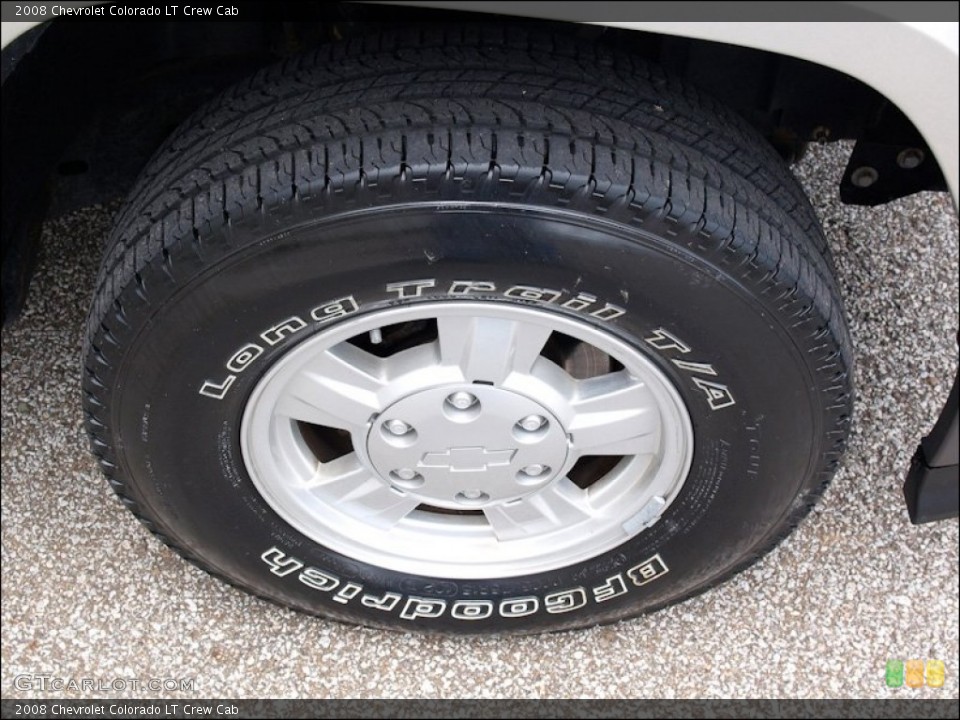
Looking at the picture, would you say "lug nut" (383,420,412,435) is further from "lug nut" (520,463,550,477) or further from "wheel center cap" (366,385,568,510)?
"lug nut" (520,463,550,477)

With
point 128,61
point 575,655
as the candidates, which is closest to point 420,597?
point 575,655

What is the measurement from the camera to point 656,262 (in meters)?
1.55

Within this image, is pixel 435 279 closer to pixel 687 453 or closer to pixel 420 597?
pixel 687 453

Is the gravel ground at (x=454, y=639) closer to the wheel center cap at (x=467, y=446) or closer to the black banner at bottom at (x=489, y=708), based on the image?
the black banner at bottom at (x=489, y=708)

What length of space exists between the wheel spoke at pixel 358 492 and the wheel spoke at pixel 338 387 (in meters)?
0.18

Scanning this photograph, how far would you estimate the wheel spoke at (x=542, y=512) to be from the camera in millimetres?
1983

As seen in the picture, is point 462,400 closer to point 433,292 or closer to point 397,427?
point 397,427

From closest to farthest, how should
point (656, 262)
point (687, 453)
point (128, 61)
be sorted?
point (656, 262) < point (687, 453) < point (128, 61)

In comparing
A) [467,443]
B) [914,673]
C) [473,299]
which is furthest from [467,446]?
[914,673]

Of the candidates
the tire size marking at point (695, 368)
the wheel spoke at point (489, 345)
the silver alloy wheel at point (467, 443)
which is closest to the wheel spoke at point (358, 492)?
the silver alloy wheel at point (467, 443)

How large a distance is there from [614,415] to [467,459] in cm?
28

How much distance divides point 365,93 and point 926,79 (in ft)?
2.68

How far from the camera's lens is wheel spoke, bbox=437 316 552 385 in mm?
1667

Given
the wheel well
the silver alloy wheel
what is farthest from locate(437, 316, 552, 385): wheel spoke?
the wheel well
